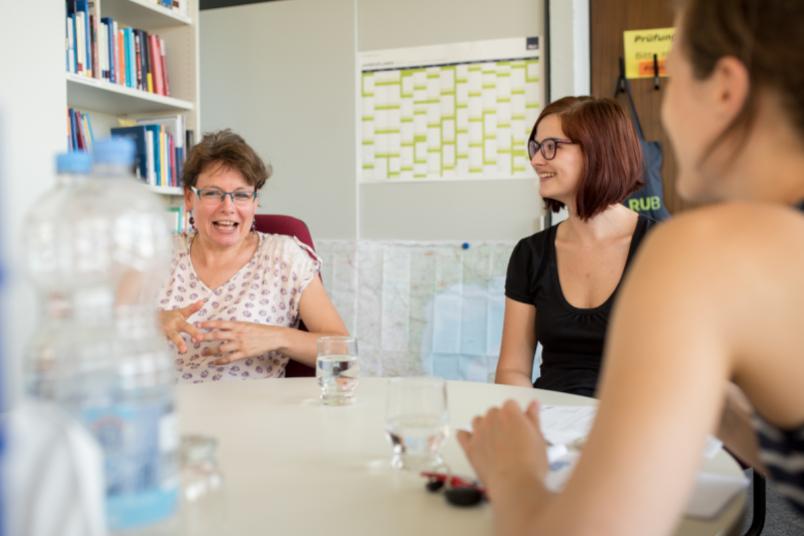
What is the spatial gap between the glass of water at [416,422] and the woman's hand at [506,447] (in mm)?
53

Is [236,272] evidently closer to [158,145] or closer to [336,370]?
[336,370]

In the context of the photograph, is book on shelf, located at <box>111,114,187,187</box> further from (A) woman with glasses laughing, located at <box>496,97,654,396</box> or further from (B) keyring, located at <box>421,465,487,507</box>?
(B) keyring, located at <box>421,465,487,507</box>

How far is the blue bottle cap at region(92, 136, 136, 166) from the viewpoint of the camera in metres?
0.61

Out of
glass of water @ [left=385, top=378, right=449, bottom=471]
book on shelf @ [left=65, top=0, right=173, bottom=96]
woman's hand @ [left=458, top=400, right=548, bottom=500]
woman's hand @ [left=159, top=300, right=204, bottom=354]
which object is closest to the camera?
woman's hand @ [left=458, top=400, right=548, bottom=500]

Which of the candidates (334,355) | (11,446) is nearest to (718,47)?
(11,446)

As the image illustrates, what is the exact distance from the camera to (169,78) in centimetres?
332

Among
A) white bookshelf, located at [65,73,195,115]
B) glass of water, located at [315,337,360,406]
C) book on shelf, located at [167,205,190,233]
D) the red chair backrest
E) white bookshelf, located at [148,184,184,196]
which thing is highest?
white bookshelf, located at [65,73,195,115]

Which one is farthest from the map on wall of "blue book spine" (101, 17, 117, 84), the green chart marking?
"blue book spine" (101, 17, 117, 84)

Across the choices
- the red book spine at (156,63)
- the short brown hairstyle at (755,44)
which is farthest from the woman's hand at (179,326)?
the red book spine at (156,63)

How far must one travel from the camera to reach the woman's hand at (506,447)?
2.47 feet

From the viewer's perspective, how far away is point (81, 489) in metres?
0.45

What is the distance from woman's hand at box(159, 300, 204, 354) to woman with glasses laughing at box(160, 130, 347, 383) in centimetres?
17

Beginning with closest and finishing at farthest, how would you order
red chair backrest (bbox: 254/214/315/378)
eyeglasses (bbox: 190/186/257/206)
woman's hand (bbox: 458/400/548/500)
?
woman's hand (bbox: 458/400/548/500)
eyeglasses (bbox: 190/186/257/206)
red chair backrest (bbox: 254/214/315/378)

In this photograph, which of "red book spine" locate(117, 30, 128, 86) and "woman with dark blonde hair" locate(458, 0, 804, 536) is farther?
"red book spine" locate(117, 30, 128, 86)
